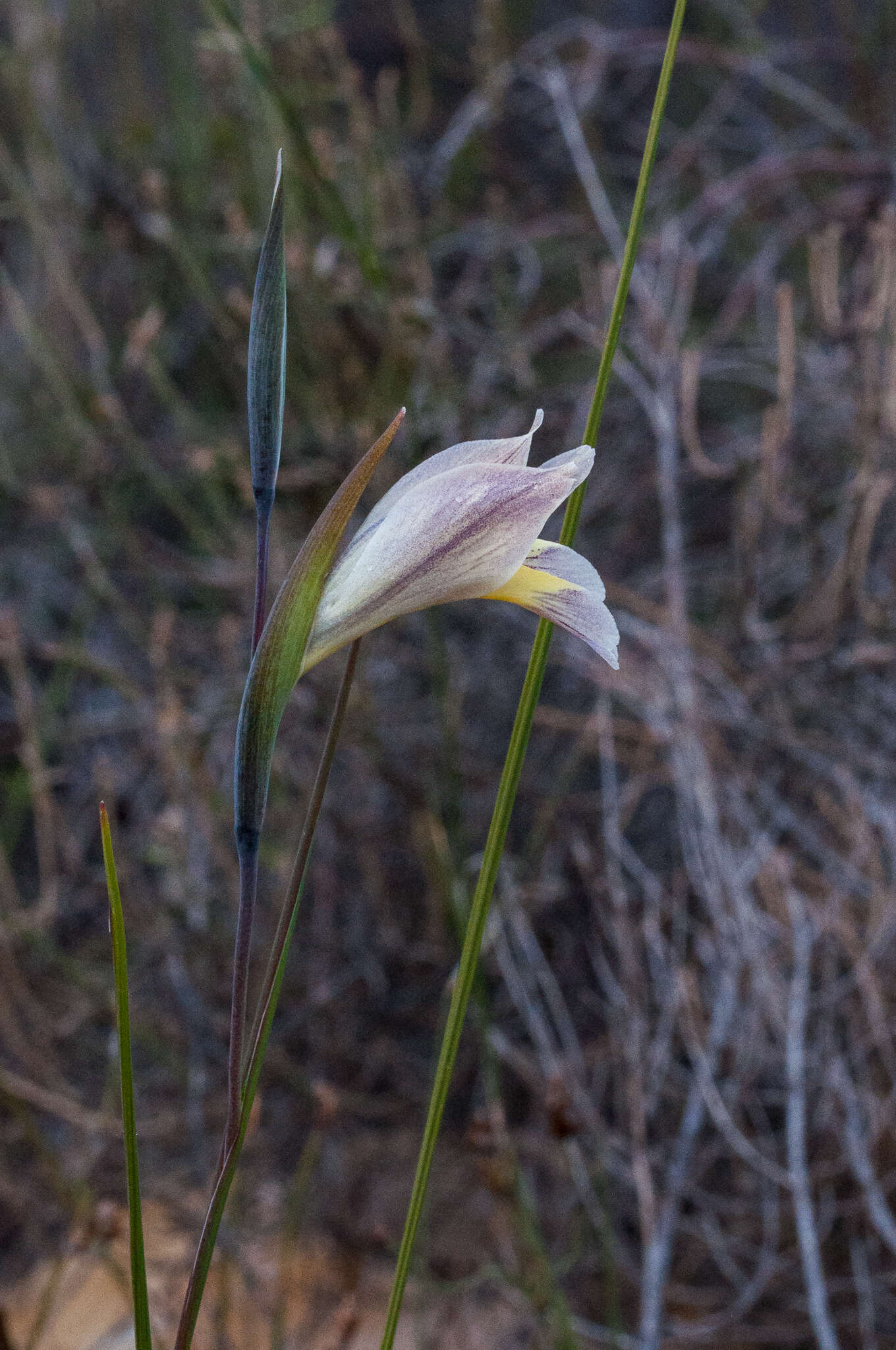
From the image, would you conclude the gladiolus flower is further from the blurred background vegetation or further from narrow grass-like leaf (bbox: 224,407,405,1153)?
the blurred background vegetation

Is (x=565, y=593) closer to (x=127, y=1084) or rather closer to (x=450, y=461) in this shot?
(x=450, y=461)

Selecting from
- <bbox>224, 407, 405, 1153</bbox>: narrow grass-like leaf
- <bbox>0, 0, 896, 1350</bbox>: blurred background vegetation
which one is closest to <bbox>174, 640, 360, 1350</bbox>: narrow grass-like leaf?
<bbox>224, 407, 405, 1153</bbox>: narrow grass-like leaf

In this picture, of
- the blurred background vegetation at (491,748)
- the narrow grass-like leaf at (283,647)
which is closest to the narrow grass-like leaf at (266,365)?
the narrow grass-like leaf at (283,647)

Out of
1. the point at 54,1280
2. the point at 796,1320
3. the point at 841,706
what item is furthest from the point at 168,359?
the point at 796,1320

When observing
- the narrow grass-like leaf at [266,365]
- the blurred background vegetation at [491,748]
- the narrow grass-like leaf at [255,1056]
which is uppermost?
the narrow grass-like leaf at [266,365]

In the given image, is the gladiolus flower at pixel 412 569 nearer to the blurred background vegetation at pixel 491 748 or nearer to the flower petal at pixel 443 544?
the flower petal at pixel 443 544

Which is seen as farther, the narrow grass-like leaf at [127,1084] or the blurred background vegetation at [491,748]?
the blurred background vegetation at [491,748]
